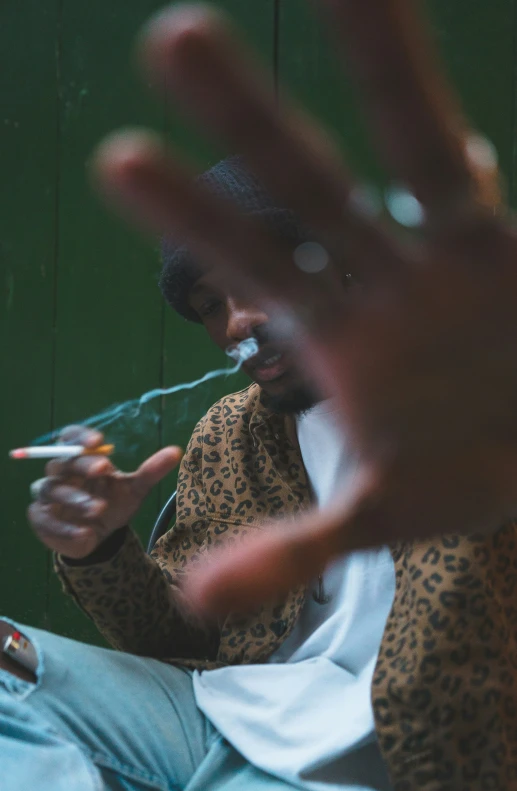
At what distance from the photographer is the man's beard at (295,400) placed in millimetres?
1093

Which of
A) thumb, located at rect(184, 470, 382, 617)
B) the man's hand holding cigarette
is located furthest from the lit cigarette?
thumb, located at rect(184, 470, 382, 617)

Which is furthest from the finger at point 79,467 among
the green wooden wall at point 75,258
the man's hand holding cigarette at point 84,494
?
the green wooden wall at point 75,258

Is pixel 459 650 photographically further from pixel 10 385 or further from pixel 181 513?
pixel 10 385

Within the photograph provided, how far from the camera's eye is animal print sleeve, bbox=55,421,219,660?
38.2 inches

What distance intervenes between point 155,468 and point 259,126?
56cm

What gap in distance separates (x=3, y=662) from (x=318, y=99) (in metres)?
1.57

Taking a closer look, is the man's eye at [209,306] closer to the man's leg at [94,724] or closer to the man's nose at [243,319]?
the man's nose at [243,319]

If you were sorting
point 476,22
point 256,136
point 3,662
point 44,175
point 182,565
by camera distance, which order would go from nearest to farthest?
point 256,136
point 3,662
point 182,565
point 476,22
point 44,175

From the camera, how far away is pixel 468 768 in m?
0.77

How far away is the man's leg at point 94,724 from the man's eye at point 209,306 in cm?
56

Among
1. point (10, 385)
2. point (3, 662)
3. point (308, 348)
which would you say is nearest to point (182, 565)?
point (3, 662)

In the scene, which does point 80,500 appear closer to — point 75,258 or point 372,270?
point 372,270

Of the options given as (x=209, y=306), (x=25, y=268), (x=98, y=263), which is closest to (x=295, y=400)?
(x=209, y=306)

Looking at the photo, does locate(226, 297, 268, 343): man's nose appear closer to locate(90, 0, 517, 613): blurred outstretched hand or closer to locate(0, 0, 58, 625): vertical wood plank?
locate(90, 0, 517, 613): blurred outstretched hand
